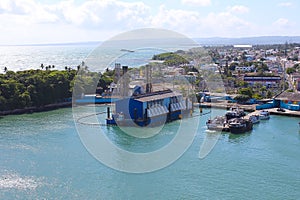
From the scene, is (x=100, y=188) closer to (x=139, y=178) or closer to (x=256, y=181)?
(x=139, y=178)

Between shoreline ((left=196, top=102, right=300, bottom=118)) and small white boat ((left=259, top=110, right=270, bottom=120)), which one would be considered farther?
shoreline ((left=196, top=102, right=300, bottom=118))

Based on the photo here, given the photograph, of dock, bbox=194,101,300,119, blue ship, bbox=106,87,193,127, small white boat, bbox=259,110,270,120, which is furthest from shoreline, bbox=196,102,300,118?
blue ship, bbox=106,87,193,127

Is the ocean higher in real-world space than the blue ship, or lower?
lower

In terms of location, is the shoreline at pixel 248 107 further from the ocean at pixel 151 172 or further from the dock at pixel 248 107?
the ocean at pixel 151 172

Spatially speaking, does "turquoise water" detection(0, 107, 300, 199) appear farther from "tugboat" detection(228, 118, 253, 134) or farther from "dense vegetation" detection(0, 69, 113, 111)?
"dense vegetation" detection(0, 69, 113, 111)

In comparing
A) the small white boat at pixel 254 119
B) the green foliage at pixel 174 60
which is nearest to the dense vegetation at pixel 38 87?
the small white boat at pixel 254 119
